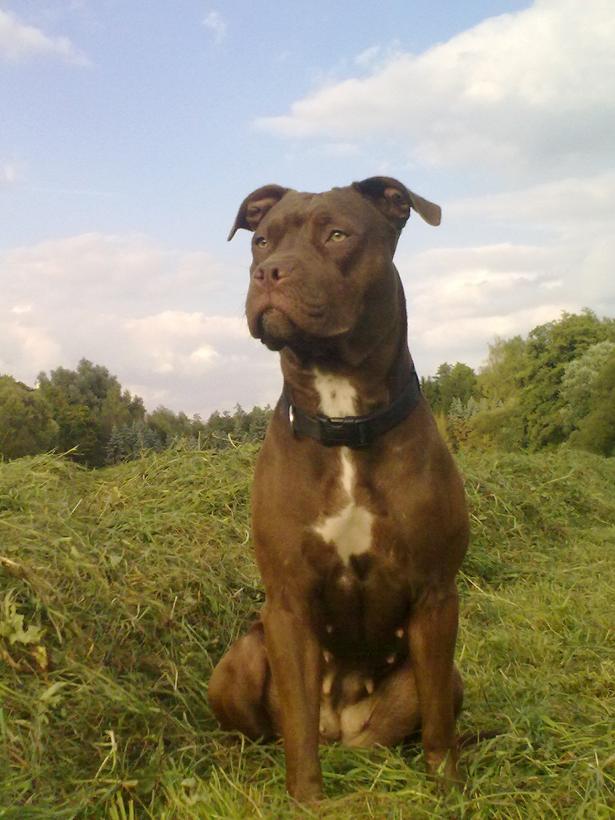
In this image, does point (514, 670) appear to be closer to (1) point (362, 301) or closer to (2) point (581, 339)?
(1) point (362, 301)

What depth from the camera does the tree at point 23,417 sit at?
9633mm

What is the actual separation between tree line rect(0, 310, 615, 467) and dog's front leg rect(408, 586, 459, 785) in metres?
1.16

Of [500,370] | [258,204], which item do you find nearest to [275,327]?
[258,204]

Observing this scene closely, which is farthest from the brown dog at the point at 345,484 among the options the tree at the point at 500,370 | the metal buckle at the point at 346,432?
the tree at the point at 500,370

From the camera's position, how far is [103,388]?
1266cm

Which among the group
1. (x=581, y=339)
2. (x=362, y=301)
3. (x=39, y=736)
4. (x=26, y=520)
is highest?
(x=581, y=339)

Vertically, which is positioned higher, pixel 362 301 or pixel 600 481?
pixel 362 301

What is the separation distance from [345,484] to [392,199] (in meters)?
1.00

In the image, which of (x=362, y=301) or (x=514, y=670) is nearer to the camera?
(x=362, y=301)

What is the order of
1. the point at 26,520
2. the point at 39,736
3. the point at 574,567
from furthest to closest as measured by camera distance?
the point at 574,567 → the point at 26,520 → the point at 39,736

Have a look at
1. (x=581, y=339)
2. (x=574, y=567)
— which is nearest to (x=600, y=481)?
(x=574, y=567)

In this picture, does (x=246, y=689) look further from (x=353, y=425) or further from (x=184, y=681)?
(x=353, y=425)

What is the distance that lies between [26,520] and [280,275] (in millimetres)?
2231

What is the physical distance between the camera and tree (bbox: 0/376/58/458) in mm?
9633
